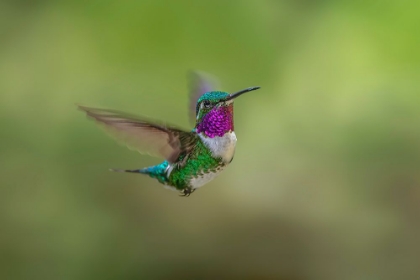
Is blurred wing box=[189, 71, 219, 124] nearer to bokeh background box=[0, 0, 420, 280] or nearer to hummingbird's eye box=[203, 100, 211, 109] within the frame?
hummingbird's eye box=[203, 100, 211, 109]

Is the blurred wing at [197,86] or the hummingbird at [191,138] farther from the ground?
the blurred wing at [197,86]

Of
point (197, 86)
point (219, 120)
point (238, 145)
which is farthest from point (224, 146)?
point (238, 145)

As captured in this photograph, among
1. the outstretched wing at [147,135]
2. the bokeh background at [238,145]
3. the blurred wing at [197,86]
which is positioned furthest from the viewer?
the bokeh background at [238,145]

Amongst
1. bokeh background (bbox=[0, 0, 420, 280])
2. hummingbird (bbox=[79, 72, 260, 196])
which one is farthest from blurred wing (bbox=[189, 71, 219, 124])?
bokeh background (bbox=[0, 0, 420, 280])

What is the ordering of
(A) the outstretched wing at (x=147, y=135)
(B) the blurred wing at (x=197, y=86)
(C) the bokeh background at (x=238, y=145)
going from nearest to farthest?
(A) the outstretched wing at (x=147, y=135) → (B) the blurred wing at (x=197, y=86) → (C) the bokeh background at (x=238, y=145)

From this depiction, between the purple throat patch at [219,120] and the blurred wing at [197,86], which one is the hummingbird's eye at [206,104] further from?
the blurred wing at [197,86]

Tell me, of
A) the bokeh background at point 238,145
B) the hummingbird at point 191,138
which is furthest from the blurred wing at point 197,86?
the bokeh background at point 238,145
